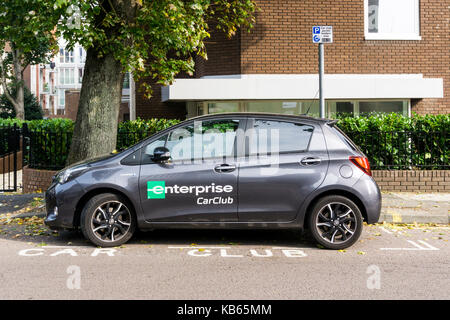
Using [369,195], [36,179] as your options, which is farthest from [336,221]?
[36,179]

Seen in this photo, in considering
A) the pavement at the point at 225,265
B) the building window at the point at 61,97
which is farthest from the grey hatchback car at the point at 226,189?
the building window at the point at 61,97

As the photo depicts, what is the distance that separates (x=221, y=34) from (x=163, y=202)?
355 inches

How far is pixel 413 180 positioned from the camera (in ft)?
36.9

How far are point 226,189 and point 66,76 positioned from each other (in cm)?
7255

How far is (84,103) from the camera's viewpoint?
913 centimetres

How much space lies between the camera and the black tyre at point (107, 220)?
21.0 ft

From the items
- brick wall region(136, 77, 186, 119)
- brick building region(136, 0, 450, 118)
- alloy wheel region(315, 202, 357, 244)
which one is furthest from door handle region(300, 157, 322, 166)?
brick wall region(136, 77, 186, 119)

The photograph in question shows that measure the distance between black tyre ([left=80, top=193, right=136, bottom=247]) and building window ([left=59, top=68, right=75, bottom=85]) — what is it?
71665 mm

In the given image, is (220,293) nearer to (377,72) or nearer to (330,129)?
(330,129)

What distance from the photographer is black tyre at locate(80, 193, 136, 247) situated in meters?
6.41

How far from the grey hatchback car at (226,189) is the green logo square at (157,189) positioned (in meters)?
0.01

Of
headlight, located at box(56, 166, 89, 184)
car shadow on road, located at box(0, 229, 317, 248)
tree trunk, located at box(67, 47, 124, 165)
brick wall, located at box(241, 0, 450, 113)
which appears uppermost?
brick wall, located at box(241, 0, 450, 113)

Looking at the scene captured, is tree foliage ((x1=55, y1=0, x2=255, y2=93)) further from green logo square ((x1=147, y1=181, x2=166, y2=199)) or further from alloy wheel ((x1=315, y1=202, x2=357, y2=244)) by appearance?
alloy wheel ((x1=315, y1=202, x2=357, y2=244))

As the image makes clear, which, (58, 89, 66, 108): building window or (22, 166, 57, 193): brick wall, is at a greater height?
(58, 89, 66, 108): building window
